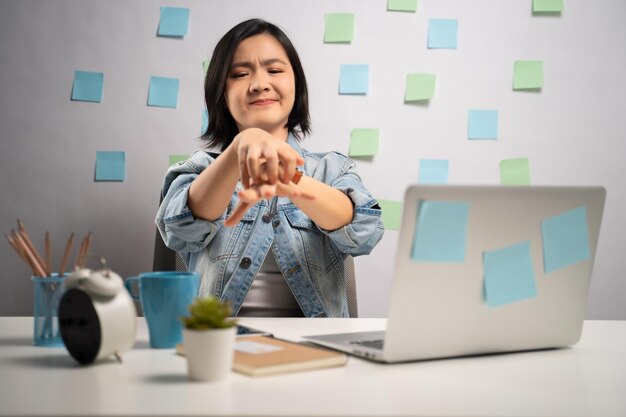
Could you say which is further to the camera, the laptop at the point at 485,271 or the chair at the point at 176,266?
the chair at the point at 176,266

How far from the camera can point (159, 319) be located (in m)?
0.77

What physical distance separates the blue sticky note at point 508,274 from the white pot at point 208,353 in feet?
1.00

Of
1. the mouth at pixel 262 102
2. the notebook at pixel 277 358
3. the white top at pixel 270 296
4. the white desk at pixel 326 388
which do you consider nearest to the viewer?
the white desk at pixel 326 388

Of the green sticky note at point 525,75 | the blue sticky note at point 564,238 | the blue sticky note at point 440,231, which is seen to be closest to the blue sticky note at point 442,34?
the green sticky note at point 525,75

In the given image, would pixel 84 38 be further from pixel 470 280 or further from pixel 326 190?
pixel 470 280

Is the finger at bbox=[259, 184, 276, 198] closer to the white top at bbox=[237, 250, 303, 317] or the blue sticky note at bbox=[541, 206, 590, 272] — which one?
the blue sticky note at bbox=[541, 206, 590, 272]

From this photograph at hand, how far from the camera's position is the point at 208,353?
0.60 metres

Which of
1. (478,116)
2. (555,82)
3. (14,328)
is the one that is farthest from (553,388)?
(555,82)

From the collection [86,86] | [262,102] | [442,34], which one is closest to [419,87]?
[442,34]

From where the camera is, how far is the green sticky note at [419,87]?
6.40 ft

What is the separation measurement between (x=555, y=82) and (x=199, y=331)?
68.9 inches

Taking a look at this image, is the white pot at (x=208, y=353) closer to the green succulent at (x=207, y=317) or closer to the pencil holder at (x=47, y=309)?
the green succulent at (x=207, y=317)

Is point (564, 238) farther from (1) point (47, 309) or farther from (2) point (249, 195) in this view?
(1) point (47, 309)

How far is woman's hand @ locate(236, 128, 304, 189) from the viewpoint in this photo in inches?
34.6
